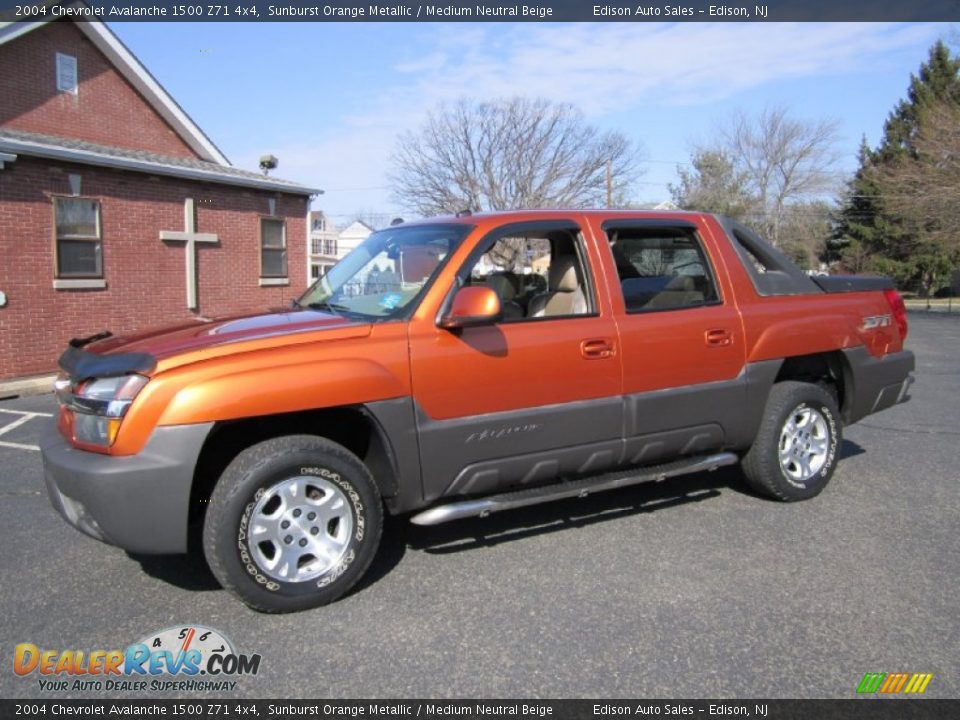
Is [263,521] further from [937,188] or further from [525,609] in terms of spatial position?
[937,188]

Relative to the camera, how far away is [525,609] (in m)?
3.26

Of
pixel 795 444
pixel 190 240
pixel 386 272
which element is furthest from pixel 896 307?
pixel 190 240

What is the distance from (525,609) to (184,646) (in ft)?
4.78

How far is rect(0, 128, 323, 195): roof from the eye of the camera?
10.7 m

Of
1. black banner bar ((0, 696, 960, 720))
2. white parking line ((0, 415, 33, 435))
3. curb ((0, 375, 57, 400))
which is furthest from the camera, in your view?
curb ((0, 375, 57, 400))

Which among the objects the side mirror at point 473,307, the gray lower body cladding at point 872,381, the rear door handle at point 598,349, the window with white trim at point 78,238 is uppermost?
the window with white trim at point 78,238

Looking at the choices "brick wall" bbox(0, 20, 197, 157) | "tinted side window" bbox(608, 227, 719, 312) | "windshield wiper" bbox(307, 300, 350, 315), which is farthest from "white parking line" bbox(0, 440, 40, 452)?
"brick wall" bbox(0, 20, 197, 157)

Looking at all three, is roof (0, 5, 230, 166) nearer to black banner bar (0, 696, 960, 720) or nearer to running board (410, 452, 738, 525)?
running board (410, 452, 738, 525)

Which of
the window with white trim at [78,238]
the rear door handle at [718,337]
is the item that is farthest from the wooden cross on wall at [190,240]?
the rear door handle at [718,337]

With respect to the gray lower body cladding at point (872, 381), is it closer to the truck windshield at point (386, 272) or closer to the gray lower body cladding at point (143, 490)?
the truck windshield at point (386, 272)

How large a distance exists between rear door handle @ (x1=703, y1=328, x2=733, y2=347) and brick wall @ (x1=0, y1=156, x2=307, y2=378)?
717 centimetres

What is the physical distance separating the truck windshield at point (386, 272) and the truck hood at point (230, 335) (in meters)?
0.22

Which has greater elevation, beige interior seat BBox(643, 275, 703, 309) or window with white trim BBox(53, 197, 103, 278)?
window with white trim BBox(53, 197, 103, 278)

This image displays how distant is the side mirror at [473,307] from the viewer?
134 inches
